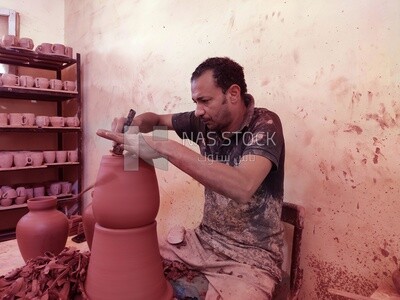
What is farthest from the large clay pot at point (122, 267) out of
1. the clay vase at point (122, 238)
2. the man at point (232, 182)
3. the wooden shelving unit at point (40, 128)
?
the wooden shelving unit at point (40, 128)

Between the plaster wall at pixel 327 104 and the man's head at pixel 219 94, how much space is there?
0.36 metres

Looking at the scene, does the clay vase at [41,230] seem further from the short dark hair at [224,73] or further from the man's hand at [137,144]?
the short dark hair at [224,73]

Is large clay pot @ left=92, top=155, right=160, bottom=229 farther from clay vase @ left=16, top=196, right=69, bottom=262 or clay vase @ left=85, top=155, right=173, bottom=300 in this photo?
clay vase @ left=16, top=196, right=69, bottom=262

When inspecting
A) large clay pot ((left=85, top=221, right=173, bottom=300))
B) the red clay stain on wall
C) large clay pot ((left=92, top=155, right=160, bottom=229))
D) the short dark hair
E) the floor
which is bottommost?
the floor

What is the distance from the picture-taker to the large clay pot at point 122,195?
109 cm

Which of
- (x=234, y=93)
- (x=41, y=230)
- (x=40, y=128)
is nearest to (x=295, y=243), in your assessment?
(x=234, y=93)

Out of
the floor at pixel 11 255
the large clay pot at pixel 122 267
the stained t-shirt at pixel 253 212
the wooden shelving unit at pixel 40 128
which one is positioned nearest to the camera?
the large clay pot at pixel 122 267

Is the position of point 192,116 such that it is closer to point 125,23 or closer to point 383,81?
point 383,81

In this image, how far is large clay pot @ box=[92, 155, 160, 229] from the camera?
3.56 ft

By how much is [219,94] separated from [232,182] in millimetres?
516

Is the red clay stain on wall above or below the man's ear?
below

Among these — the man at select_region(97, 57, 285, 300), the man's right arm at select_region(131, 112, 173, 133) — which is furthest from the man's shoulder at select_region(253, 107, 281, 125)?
the man's right arm at select_region(131, 112, 173, 133)

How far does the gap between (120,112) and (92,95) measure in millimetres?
713

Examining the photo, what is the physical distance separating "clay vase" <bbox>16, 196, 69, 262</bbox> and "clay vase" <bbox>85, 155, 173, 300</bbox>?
674 mm
